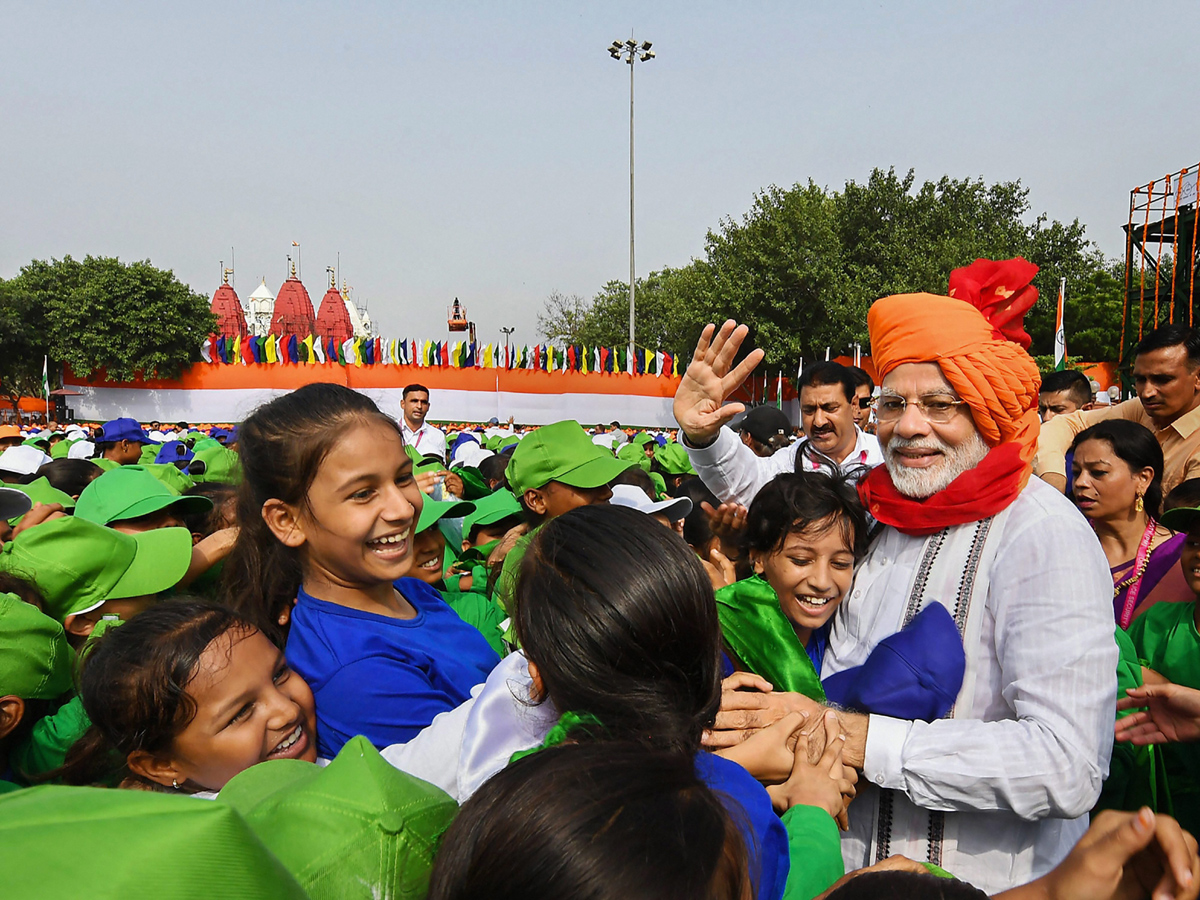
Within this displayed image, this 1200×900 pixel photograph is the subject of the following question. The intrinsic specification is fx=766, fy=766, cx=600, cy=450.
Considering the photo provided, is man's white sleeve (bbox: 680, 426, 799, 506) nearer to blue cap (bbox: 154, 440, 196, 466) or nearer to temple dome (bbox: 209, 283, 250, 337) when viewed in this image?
blue cap (bbox: 154, 440, 196, 466)

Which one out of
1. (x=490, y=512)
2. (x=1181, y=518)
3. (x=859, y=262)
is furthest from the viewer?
(x=859, y=262)

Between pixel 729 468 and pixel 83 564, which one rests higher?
pixel 729 468

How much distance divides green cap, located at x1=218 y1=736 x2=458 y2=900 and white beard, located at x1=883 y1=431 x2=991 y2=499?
1.38 m

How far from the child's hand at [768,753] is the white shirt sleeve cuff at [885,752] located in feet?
0.63

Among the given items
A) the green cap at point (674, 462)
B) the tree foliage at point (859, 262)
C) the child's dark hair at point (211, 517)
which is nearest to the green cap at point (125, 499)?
the child's dark hair at point (211, 517)

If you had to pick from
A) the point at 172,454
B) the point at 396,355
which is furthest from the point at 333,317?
the point at 172,454

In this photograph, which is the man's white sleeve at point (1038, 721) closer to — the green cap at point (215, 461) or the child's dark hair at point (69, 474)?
the green cap at point (215, 461)

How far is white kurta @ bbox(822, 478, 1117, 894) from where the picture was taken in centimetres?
144

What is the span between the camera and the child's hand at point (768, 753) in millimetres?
1392

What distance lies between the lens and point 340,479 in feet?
5.75

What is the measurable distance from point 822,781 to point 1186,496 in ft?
7.53

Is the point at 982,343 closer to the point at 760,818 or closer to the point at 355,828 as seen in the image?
the point at 760,818

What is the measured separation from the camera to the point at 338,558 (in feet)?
5.82

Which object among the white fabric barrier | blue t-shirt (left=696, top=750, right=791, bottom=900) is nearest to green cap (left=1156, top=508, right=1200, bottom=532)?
blue t-shirt (left=696, top=750, right=791, bottom=900)
